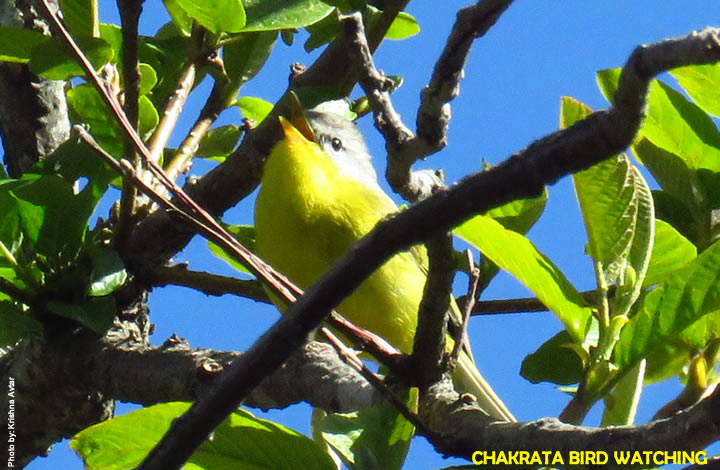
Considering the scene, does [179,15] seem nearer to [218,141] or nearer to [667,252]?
[218,141]

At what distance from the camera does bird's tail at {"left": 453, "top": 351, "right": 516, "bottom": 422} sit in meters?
2.08

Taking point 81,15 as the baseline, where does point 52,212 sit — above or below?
below

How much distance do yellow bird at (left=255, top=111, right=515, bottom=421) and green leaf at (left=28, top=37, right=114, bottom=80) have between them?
69 cm

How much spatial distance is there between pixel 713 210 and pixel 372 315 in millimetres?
899

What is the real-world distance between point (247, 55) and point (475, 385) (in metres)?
1.10

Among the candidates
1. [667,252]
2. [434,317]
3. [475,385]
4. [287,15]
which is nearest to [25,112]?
[287,15]

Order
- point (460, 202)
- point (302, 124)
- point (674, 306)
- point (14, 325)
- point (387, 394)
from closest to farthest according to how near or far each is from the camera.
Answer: point (460, 202)
point (387, 394)
point (674, 306)
point (14, 325)
point (302, 124)

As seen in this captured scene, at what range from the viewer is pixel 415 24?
270 cm

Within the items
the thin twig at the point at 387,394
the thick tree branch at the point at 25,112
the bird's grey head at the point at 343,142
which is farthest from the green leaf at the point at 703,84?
the thick tree branch at the point at 25,112

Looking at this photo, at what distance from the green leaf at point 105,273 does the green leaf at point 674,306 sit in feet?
3.95

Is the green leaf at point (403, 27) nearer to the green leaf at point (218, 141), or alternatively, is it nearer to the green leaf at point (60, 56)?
the green leaf at point (218, 141)

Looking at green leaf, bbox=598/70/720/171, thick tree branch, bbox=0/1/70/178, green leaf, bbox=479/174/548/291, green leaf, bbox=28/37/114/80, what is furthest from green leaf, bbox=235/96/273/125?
green leaf, bbox=598/70/720/171

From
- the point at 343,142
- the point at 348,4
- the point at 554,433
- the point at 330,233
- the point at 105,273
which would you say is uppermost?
the point at 343,142

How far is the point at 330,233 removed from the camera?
8.66 ft
